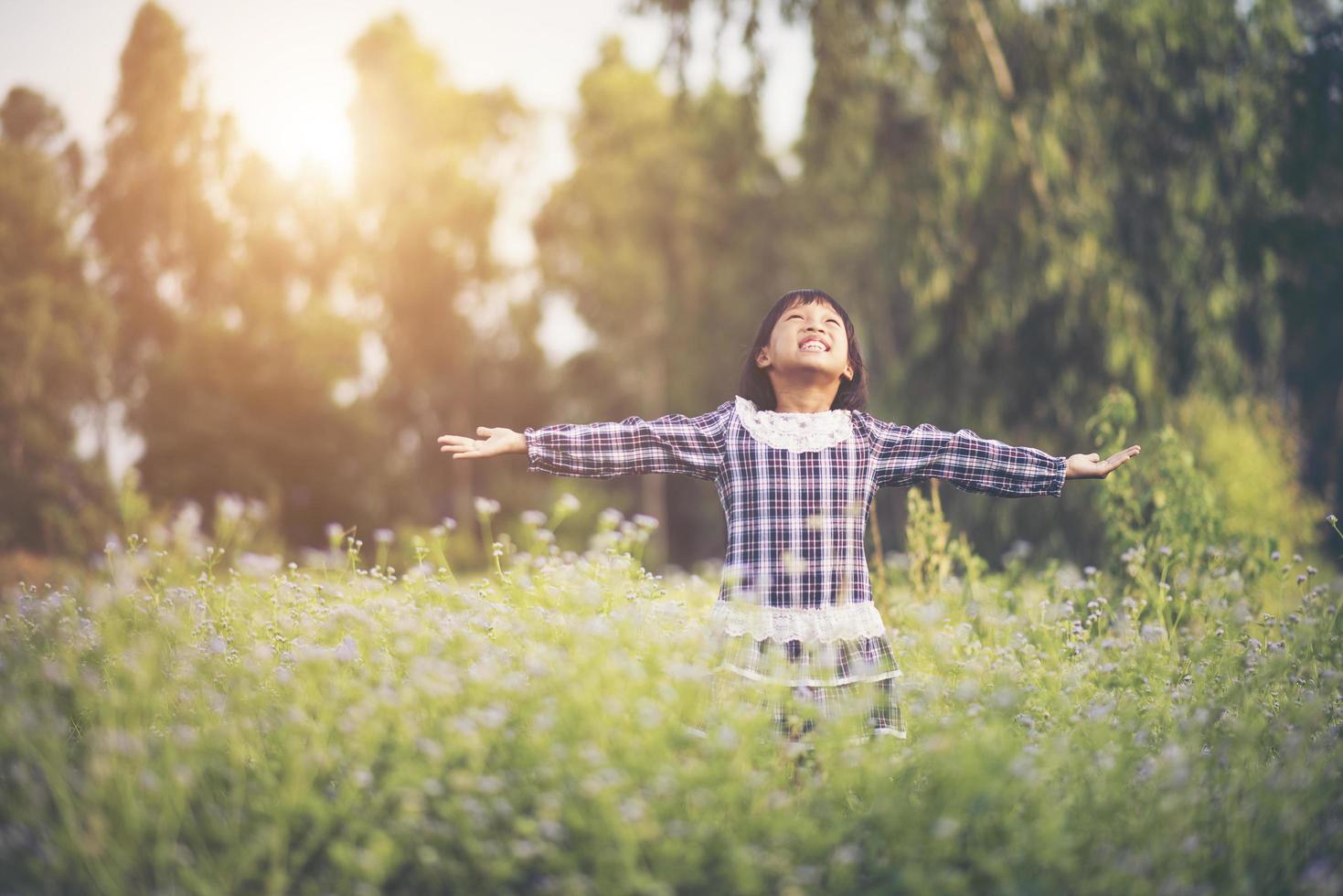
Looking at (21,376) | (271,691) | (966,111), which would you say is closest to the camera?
(271,691)

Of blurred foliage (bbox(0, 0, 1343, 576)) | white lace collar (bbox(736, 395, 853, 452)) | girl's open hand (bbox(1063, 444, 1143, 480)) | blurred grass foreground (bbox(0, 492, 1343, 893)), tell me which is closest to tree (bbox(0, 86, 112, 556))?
blurred foliage (bbox(0, 0, 1343, 576))

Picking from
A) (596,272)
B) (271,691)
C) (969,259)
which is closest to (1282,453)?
(969,259)

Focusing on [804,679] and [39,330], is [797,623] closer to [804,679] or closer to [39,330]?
[804,679]

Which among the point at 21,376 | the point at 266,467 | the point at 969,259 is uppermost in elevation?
the point at 969,259

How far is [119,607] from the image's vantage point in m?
3.60

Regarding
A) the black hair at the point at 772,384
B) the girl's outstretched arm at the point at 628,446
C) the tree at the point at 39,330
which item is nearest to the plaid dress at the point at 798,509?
the girl's outstretched arm at the point at 628,446

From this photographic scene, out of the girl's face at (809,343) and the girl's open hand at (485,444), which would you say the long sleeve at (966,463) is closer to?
the girl's face at (809,343)

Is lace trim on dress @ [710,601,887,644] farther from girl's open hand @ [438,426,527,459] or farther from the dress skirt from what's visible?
girl's open hand @ [438,426,527,459]

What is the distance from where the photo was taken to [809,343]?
127 inches

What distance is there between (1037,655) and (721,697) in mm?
1399

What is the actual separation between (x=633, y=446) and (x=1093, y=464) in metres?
1.48

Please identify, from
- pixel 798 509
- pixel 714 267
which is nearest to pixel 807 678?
pixel 798 509

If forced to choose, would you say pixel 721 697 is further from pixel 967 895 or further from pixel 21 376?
pixel 21 376

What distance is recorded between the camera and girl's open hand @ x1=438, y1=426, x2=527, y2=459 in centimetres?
315
